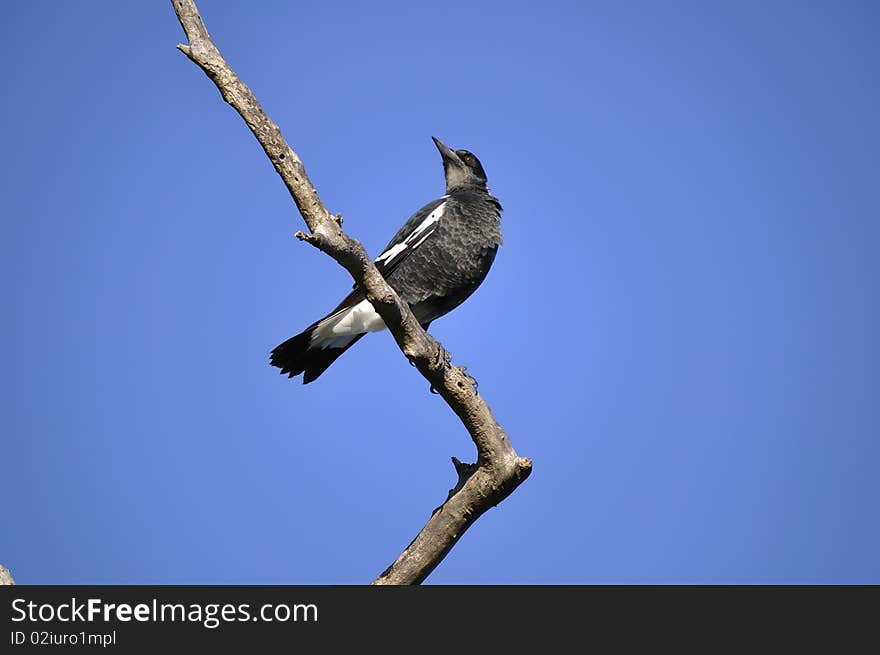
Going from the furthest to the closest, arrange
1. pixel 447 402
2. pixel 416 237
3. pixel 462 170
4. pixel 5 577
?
pixel 462 170
pixel 416 237
pixel 447 402
pixel 5 577

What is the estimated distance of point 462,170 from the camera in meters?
7.41

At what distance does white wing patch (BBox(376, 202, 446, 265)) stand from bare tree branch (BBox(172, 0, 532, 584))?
162cm

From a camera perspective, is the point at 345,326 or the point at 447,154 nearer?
the point at 345,326

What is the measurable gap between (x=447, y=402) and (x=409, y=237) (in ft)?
6.27

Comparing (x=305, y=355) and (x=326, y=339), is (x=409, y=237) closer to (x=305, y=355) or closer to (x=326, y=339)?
(x=326, y=339)

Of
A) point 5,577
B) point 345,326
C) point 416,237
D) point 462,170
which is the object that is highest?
point 462,170

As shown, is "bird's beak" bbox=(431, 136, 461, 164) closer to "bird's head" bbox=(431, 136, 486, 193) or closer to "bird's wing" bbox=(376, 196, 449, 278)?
"bird's head" bbox=(431, 136, 486, 193)

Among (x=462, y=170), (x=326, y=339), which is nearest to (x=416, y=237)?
(x=326, y=339)

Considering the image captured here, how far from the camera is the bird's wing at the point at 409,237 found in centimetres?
620

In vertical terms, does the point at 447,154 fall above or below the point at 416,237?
above

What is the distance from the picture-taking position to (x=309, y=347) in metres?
6.14

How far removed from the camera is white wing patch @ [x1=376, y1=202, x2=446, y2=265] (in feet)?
20.4
